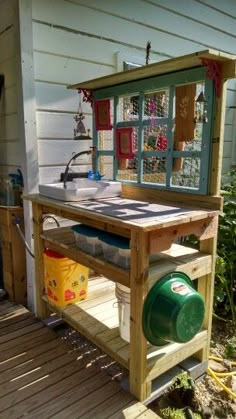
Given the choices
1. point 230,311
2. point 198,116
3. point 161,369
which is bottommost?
point 230,311

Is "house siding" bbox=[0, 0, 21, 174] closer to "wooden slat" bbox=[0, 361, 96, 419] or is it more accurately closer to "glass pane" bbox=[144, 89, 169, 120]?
"glass pane" bbox=[144, 89, 169, 120]

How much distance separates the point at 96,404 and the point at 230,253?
1600 mm

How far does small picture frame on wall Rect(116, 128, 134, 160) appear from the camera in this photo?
2.10 m

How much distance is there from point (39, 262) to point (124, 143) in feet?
3.36

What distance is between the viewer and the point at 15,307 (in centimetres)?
264

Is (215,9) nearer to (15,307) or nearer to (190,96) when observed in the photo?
(190,96)

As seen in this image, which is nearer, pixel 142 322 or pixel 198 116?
pixel 142 322

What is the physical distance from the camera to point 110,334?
1.90 metres

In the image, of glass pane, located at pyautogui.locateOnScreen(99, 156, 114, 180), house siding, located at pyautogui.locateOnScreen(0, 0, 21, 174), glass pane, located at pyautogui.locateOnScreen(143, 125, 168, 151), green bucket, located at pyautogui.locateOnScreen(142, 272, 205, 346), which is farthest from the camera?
glass pane, located at pyautogui.locateOnScreen(99, 156, 114, 180)

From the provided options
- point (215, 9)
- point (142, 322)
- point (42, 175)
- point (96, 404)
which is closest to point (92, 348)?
point (96, 404)

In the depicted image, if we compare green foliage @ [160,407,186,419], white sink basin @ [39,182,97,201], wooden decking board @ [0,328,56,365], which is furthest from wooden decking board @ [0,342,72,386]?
white sink basin @ [39,182,97,201]

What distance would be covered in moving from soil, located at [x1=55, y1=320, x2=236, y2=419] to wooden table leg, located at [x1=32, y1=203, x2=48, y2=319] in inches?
7.5

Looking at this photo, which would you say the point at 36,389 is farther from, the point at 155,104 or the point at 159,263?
the point at 155,104

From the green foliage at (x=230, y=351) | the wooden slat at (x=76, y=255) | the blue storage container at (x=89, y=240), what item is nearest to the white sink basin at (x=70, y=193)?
the blue storage container at (x=89, y=240)
